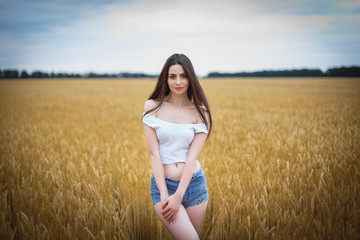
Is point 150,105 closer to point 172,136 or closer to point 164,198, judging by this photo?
point 172,136

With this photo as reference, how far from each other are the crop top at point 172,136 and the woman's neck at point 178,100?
0.21 m

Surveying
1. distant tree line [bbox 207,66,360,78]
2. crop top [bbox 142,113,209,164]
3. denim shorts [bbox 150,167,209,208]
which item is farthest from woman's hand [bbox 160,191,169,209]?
distant tree line [bbox 207,66,360,78]

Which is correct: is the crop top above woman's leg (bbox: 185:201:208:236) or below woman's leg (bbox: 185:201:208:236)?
above

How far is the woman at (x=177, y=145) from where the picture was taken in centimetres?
143

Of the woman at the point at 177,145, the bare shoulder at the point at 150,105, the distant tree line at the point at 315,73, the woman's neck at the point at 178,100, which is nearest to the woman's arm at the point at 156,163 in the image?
the woman at the point at 177,145

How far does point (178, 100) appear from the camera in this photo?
1641 mm

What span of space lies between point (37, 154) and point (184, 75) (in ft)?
10.2

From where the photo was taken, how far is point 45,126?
5605 millimetres

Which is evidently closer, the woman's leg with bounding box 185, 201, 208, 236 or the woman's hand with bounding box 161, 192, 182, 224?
the woman's hand with bounding box 161, 192, 182, 224

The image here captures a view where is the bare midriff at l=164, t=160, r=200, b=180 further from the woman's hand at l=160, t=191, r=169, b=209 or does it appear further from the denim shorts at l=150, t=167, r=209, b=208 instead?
the woman's hand at l=160, t=191, r=169, b=209

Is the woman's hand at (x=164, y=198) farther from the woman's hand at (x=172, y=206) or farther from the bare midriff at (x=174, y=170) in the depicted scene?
the bare midriff at (x=174, y=170)

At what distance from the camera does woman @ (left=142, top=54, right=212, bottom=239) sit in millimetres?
1430

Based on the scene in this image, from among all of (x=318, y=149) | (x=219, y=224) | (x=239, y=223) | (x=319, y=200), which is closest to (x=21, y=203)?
(x=219, y=224)

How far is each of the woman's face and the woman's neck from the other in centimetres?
8
